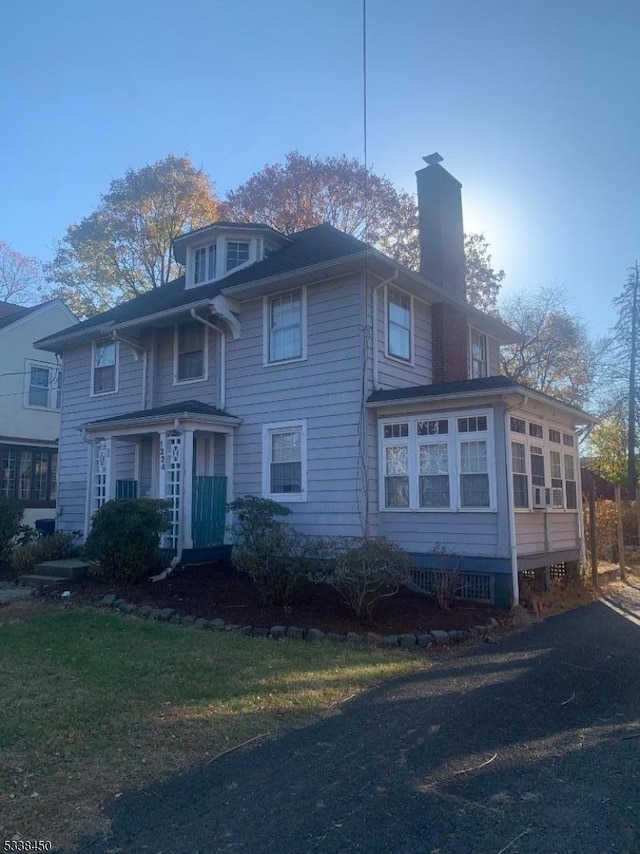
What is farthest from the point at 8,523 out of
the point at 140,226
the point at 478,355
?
the point at 140,226

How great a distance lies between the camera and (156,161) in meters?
28.5

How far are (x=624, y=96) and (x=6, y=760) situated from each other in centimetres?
1011

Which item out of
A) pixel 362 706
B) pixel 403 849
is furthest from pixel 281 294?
pixel 403 849

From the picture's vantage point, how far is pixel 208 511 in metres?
13.7

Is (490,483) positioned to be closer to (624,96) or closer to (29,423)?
(624,96)

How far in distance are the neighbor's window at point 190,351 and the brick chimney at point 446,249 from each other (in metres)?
5.26

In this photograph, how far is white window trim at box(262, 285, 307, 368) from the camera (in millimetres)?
13266

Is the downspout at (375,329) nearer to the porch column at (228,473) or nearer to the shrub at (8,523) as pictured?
the porch column at (228,473)

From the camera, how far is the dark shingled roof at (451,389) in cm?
1076

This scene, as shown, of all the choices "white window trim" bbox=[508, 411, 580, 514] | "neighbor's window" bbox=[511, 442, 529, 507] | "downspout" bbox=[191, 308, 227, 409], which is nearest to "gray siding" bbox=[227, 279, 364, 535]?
"downspout" bbox=[191, 308, 227, 409]

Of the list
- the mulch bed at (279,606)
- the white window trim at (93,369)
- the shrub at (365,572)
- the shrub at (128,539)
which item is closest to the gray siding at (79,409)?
the white window trim at (93,369)

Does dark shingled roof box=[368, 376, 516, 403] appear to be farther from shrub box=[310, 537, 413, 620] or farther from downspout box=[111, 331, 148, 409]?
downspout box=[111, 331, 148, 409]

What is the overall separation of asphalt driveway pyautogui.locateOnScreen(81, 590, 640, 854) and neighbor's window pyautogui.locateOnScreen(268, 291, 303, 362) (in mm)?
8139

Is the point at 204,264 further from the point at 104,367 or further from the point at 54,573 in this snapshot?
the point at 54,573
